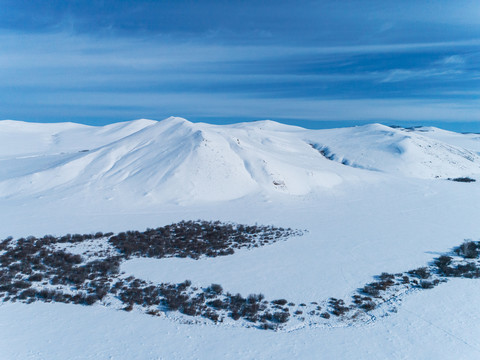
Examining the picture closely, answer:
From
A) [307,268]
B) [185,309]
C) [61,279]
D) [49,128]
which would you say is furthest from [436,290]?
[49,128]

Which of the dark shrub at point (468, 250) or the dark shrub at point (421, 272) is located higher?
the dark shrub at point (468, 250)

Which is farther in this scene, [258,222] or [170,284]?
[258,222]

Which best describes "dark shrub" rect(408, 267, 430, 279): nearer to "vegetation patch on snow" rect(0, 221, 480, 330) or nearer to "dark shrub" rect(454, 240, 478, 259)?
"vegetation patch on snow" rect(0, 221, 480, 330)

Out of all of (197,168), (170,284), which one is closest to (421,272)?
(170,284)

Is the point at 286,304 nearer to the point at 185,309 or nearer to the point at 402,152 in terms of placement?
the point at 185,309

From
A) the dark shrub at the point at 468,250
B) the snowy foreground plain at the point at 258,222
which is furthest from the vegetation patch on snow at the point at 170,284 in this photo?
the snowy foreground plain at the point at 258,222

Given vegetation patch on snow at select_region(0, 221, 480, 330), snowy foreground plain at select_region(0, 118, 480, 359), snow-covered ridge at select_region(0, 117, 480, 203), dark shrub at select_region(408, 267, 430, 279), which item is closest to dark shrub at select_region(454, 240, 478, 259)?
vegetation patch on snow at select_region(0, 221, 480, 330)

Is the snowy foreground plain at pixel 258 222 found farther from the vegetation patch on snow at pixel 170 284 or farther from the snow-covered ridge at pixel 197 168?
the vegetation patch on snow at pixel 170 284

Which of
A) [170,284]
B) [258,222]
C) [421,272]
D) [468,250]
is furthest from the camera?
[258,222]

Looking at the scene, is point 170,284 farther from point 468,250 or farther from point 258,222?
Result: point 468,250
